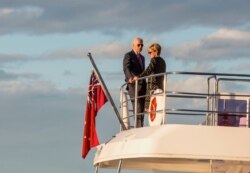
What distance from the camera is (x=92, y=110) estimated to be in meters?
24.7

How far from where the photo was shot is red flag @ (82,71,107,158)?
24406 mm

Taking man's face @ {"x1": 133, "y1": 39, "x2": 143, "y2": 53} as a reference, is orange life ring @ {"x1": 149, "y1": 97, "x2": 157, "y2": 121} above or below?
below

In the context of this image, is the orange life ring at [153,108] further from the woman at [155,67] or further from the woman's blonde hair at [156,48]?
the woman's blonde hair at [156,48]

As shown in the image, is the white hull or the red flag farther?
the red flag

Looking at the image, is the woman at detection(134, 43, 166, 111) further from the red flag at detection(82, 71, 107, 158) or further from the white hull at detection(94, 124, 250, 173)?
the red flag at detection(82, 71, 107, 158)

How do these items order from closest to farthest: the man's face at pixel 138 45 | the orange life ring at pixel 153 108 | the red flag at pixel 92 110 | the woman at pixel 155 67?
the orange life ring at pixel 153 108
the woman at pixel 155 67
the man's face at pixel 138 45
the red flag at pixel 92 110

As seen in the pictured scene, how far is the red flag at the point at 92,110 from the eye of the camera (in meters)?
24.4

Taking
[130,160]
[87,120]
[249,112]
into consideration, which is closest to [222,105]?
[249,112]

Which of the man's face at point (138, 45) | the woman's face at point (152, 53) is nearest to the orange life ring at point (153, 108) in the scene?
the woman's face at point (152, 53)

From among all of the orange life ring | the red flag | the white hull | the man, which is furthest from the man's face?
the red flag

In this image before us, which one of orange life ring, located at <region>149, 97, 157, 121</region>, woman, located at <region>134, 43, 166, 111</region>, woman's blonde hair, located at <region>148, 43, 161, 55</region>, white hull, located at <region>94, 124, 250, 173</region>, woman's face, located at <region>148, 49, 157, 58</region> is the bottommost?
white hull, located at <region>94, 124, 250, 173</region>

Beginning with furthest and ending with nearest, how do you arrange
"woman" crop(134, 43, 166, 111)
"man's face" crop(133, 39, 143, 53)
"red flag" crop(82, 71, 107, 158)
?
"red flag" crop(82, 71, 107, 158)
"man's face" crop(133, 39, 143, 53)
"woman" crop(134, 43, 166, 111)

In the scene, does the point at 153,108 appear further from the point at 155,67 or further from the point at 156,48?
the point at 156,48

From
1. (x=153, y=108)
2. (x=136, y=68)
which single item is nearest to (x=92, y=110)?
(x=136, y=68)
